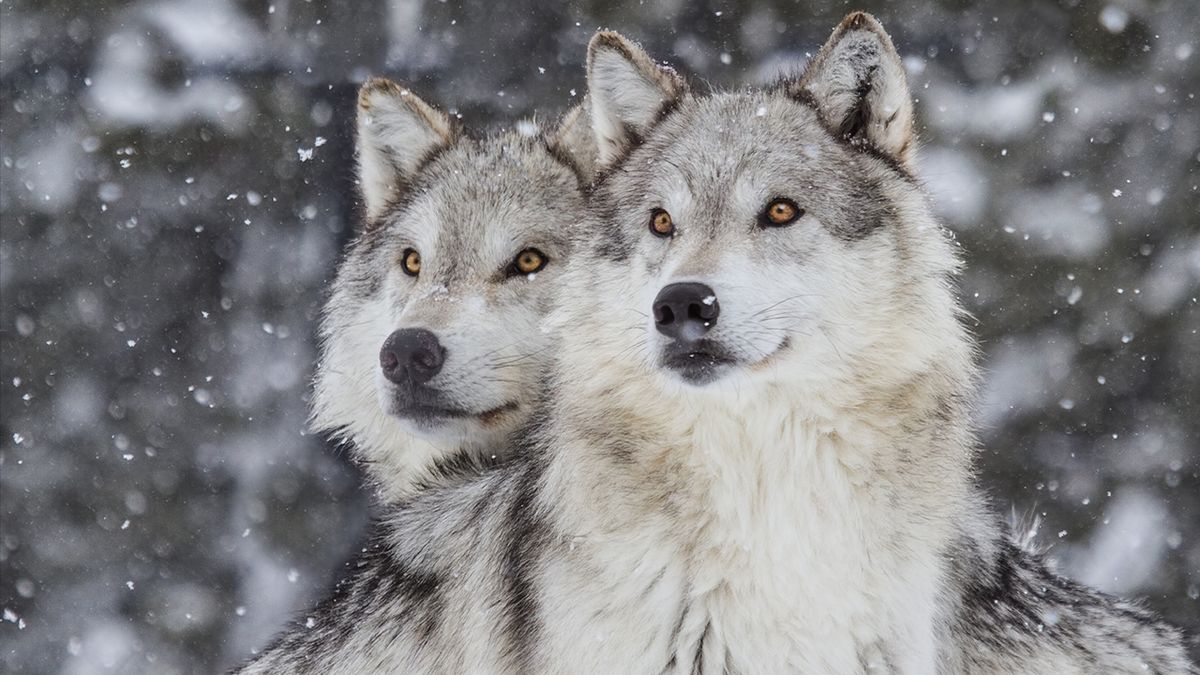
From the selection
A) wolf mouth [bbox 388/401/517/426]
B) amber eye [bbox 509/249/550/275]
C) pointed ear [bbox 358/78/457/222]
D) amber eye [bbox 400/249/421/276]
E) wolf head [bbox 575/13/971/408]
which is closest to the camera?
wolf head [bbox 575/13/971/408]

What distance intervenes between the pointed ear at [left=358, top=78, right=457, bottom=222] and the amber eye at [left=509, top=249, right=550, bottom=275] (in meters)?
0.81

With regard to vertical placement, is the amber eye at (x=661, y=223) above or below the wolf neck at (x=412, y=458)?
above

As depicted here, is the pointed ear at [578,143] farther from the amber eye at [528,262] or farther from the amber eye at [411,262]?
the amber eye at [411,262]

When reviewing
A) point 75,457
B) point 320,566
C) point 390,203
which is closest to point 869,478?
point 390,203

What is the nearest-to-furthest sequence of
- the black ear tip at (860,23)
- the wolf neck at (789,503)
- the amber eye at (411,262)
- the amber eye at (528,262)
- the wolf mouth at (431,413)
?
1. the wolf neck at (789,503)
2. the black ear tip at (860,23)
3. the wolf mouth at (431,413)
4. the amber eye at (528,262)
5. the amber eye at (411,262)

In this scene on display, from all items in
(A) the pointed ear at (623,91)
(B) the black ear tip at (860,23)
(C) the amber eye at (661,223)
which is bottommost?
(C) the amber eye at (661,223)

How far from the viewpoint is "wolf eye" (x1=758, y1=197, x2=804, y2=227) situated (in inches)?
150

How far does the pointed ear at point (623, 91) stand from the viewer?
169 inches

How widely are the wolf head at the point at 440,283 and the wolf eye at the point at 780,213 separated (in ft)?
2.93

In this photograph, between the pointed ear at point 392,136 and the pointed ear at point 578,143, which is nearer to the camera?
the pointed ear at point 578,143

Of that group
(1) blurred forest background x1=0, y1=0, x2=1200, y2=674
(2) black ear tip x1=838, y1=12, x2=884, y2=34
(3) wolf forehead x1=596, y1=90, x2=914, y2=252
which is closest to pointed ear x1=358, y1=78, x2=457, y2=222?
(3) wolf forehead x1=596, y1=90, x2=914, y2=252

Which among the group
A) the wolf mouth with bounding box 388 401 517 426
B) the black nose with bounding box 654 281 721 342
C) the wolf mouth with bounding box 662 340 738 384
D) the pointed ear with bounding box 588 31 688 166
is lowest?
the wolf mouth with bounding box 388 401 517 426

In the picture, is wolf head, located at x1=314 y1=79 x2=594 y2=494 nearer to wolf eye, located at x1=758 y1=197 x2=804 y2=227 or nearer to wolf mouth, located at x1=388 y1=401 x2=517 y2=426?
wolf mouth, located at x1=388 y1=401 x2=517 y2=426

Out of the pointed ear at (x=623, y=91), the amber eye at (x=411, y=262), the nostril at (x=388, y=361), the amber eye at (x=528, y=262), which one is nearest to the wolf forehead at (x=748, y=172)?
the pointed ear at (x=623, y=91)
